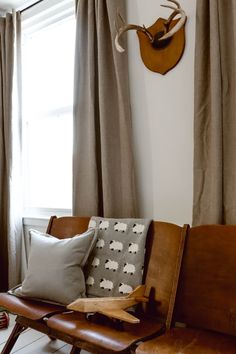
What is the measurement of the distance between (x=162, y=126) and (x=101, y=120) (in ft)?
1.30

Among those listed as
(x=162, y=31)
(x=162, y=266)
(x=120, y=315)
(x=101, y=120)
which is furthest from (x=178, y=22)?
(x=120, y=315)

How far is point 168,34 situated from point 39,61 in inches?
57.5

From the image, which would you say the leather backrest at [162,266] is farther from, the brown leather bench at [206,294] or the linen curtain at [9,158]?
the linen curtain at [9,158]

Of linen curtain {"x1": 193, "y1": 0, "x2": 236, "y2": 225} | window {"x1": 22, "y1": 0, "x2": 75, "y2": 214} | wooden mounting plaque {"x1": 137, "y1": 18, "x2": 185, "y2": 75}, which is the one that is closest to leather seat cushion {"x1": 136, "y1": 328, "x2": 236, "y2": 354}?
linen curtain {"x1": 193, "y1": 0, "x2": 236, "y2": 225}

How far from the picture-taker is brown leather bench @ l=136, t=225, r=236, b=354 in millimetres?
1289

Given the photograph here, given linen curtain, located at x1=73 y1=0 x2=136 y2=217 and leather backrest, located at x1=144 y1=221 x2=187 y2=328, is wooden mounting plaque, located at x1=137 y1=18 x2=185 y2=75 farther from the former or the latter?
leather backrest, located at x1=144 y1=221 x2=187 y2=328

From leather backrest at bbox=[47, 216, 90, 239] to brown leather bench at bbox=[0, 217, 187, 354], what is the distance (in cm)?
46

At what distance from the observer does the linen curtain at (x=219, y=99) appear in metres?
1.61

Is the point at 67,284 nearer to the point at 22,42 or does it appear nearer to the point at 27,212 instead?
the point at 27,212

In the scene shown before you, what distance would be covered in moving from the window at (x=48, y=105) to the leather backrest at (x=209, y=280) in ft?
4.38

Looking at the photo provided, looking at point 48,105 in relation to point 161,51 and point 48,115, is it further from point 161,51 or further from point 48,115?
point 161,51

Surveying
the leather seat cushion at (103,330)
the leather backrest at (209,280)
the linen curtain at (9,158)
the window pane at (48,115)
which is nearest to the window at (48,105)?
the window pane at (48,115)

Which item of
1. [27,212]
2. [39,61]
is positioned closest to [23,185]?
[27,212]

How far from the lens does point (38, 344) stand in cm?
209
